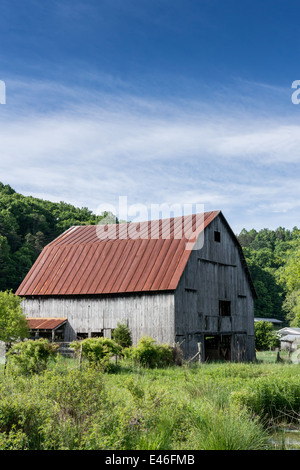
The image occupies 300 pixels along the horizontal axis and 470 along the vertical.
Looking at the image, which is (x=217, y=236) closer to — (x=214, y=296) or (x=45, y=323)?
(x=214, y=296)

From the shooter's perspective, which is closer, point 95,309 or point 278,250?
point 95,309

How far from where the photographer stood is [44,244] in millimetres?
65375

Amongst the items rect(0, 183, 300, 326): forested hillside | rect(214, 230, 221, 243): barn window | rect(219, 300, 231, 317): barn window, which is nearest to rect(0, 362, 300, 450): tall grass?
rect(219, 300, 231, 317): barn window

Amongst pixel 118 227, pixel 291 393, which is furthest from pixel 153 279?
pixel 291 393

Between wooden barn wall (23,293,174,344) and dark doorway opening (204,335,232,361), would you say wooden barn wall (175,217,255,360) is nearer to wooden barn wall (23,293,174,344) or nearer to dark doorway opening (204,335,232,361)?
dark doorway opening (204,335,232,361)

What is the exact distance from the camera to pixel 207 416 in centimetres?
960

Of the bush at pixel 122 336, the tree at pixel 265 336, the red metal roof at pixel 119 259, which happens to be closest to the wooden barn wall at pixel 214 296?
the red metal roof at pixel 119 259

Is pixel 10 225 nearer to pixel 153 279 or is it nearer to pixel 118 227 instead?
pixel 118 227

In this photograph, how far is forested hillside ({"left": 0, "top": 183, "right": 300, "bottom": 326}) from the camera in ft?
138

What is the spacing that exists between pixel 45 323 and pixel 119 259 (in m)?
5.85

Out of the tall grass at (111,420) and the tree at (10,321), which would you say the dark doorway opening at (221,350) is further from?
the tall grass at (111,420)

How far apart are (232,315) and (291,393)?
17370 millimetres

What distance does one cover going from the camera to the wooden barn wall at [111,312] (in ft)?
86.4

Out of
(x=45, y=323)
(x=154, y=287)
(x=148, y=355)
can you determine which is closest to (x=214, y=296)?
(x=154, y=287)
